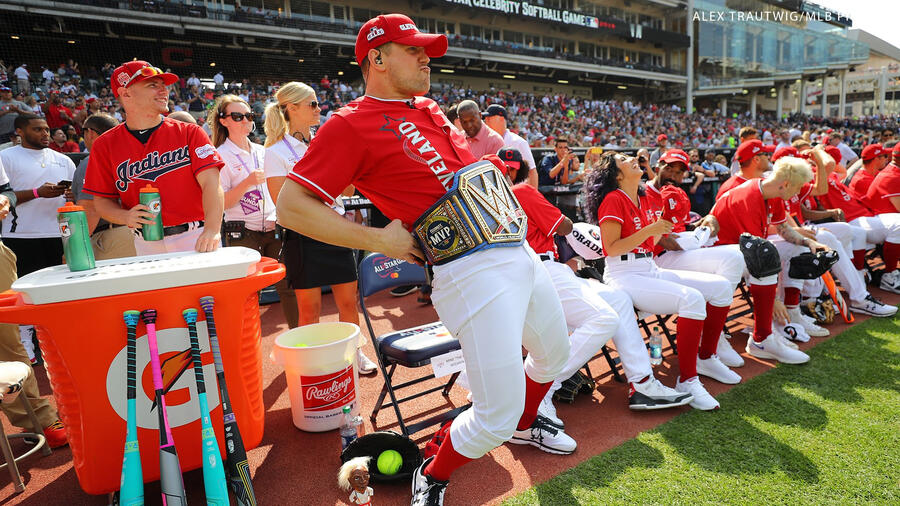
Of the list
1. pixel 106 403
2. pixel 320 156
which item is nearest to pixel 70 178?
pixel 106 403

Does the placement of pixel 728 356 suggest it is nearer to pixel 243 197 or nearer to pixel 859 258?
pixel 859 258

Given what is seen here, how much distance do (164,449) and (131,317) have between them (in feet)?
1.84

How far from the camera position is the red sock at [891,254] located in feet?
19.1

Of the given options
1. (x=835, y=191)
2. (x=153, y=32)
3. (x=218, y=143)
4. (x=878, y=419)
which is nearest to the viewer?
(x=878, y=419)

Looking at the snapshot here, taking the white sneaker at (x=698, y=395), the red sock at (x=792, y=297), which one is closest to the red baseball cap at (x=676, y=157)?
the red sock at (x=792, y=297)

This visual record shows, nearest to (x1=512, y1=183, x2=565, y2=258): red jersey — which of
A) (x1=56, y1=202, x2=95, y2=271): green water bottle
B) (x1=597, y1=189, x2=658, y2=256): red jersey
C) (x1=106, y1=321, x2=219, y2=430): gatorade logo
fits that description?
(x1=597, y1=189, x2=658, y2=256): red jersey

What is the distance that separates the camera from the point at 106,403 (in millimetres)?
2172

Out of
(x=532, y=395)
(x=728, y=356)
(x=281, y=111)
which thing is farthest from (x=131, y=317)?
(x=728, y=356)

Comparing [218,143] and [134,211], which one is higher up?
[218,143]

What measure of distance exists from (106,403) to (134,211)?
0.99 metres

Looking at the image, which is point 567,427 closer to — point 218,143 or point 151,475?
point 151,475

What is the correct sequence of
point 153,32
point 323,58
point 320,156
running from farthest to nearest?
point 323,58, point 153,32, point 320,156

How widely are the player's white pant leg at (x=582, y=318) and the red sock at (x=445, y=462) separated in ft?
3.49

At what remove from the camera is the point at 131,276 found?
6.83 ft
